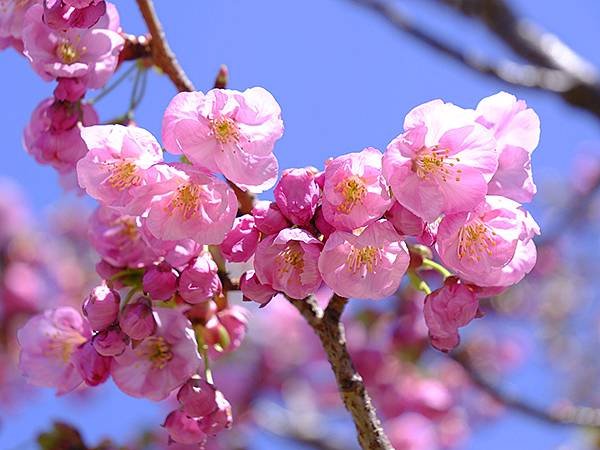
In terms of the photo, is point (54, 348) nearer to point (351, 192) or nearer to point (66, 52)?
point (66, 52)

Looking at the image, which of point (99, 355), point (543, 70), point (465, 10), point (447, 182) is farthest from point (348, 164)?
point (465, 10)

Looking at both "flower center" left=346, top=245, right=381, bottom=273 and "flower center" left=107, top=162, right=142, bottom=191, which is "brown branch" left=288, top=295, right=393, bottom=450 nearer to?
"flower center" left=346, top=245, right=381, bottom=273

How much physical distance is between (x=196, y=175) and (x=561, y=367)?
5069 mm

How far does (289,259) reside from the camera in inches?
54.2

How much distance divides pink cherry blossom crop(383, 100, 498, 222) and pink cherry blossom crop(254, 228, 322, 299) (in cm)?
16

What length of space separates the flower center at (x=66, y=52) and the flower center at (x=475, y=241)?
0.77m

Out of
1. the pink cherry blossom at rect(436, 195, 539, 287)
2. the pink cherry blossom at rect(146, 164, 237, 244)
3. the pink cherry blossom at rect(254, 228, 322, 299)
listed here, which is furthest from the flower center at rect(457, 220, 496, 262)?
the pink cherry blossom at rect(146, 164, 237, 244)

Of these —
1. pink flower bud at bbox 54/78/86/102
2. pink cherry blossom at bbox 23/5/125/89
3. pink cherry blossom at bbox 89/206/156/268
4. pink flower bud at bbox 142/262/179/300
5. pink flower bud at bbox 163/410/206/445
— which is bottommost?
pink flower bud at bbox 163/410/206/445

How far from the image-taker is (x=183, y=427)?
1570mm

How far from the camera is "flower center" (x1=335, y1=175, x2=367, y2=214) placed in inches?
53.1

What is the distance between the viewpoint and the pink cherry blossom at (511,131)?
59.7 inches

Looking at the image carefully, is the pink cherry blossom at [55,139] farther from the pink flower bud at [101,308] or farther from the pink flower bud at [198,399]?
the pink flower bud at [198,399]

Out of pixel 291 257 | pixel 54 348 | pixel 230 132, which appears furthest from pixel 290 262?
pixel 54 348

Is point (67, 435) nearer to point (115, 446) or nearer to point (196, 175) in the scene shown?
point (115, 446)
